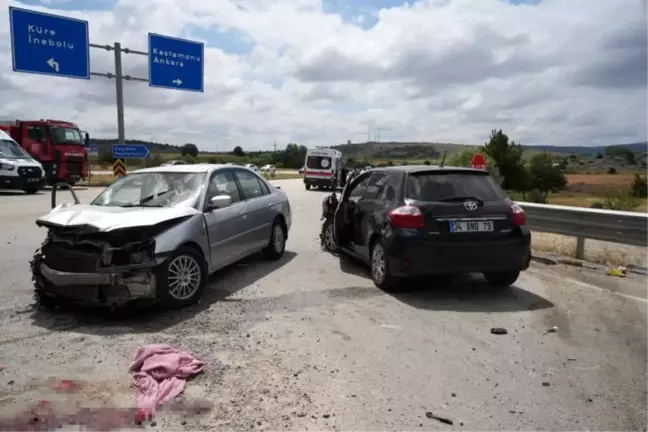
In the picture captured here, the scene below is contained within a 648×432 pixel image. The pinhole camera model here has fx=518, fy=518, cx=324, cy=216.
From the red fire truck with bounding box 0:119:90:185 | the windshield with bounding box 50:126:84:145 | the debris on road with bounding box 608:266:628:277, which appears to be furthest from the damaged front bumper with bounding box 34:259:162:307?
the windshield with bounding box 50:126:84:145

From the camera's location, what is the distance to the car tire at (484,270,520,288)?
6402 mm

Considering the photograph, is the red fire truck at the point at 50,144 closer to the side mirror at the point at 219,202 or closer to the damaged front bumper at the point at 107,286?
the side mirror at the point at 219,202

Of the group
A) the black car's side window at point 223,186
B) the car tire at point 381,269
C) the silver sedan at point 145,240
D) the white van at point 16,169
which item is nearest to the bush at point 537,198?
the white van at point 16,169

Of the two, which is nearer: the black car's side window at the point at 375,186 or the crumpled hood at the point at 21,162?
the black car's side window at the point at 375,186

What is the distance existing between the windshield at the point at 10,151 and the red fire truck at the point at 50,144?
3002mm

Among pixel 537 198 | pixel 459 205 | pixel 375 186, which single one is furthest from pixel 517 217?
pixel 537 198

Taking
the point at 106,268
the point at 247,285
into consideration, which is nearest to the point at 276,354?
the point at 106,268

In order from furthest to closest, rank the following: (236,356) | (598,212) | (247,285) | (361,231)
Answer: (598,212), (361,231), (247,285), (236,356)

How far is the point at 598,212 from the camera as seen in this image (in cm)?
812

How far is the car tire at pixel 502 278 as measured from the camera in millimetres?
6402

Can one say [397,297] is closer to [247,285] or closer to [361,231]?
[361,231]

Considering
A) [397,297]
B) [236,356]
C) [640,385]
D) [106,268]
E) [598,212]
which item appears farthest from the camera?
[598,212]

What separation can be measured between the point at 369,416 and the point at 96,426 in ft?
5.39

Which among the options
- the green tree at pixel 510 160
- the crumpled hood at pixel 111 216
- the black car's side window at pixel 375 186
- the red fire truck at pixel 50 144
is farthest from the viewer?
the green tree at pixel 510 160
